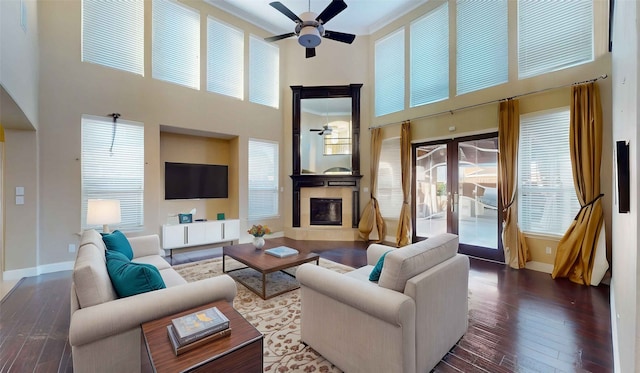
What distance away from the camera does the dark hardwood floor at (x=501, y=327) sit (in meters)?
2.00

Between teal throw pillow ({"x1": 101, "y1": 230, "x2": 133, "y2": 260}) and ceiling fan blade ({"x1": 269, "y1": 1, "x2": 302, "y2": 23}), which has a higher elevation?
ceiling fan blade ({"x1": 269, "y1": 1, "x2": 302, "y2": 23})

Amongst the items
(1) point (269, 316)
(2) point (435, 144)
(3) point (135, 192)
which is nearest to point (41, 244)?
(3) point (135, 192)

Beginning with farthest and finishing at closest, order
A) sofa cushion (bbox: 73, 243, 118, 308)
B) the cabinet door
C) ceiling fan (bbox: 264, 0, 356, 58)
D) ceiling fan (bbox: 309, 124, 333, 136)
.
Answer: ceiling fan (bbox: 309, 124, 333, 136) → the cabinet door → ceiling fan (bbox: 264, 0, 356, 58) → sofa cushion (bbox: 73, 243, 118, 308)

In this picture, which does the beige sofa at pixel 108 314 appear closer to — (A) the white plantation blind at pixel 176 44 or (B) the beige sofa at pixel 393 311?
(B) the beige sofa at pixel 393 311

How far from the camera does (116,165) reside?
4609 mm

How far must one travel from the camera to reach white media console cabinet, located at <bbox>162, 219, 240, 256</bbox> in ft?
16.5

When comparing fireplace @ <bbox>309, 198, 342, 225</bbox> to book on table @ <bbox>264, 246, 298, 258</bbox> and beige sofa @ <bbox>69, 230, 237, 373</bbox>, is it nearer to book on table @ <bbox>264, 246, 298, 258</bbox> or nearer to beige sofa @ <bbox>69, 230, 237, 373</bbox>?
book on table @ <bbox>264, 246, 298, 258</bbox>

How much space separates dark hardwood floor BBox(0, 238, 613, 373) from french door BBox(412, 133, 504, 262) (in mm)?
1070

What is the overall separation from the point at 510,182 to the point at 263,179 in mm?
5160

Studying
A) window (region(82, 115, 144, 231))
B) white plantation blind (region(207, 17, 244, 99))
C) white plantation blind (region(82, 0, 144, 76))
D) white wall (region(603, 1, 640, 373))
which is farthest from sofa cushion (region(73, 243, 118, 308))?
white plantation blind (region(207, 17, 244, 99))

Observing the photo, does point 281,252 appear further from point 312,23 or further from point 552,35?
point 552,35

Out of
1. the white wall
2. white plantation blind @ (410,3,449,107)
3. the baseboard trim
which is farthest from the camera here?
white plantation blind @ (410,3,449,107)

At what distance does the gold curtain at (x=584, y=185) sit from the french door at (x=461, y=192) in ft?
3.13

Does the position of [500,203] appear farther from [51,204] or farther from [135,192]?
[51,204]
